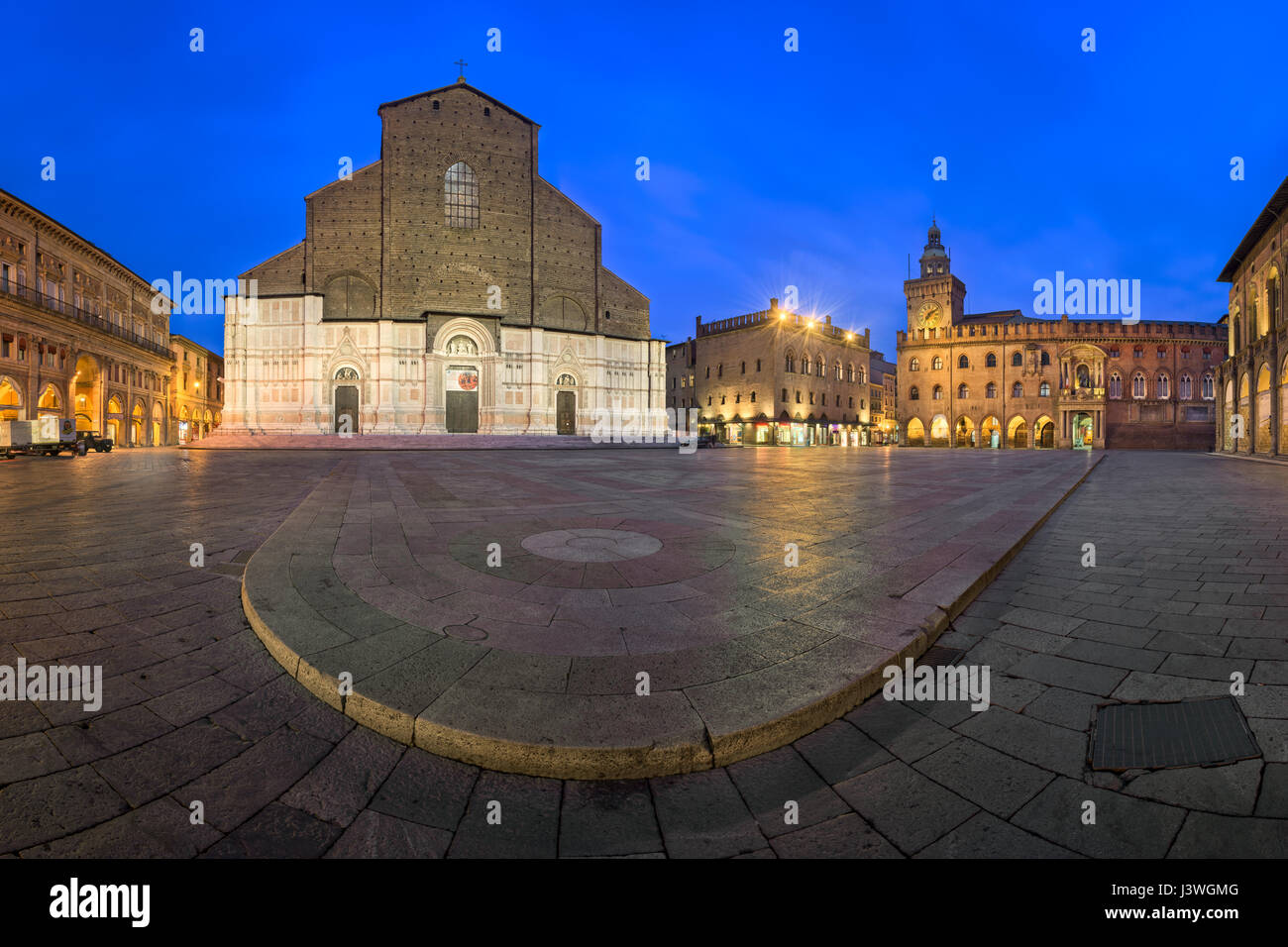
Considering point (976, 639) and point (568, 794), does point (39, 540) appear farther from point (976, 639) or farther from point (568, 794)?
point (976, 639)

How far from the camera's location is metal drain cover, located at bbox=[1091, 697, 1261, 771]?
2205mm

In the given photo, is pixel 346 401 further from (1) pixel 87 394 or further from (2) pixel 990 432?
(2) pixel 990 432

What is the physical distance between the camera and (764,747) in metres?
2.34

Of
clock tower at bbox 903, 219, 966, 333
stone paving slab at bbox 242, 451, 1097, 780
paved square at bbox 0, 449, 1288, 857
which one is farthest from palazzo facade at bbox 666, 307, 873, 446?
paved square at bbox 0, 449, 1288, 857

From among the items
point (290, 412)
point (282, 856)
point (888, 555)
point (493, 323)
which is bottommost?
point (282, 856)

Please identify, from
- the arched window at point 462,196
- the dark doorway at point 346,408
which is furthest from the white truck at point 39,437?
the arched window at point 462,196

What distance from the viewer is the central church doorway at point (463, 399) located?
42125mm

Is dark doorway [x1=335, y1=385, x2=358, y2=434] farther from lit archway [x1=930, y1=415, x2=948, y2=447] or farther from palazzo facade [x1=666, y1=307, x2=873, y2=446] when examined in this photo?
lit archway [x1=930, y1=415, x2=948, y2=447]

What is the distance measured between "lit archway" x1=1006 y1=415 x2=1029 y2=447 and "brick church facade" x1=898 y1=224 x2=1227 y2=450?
10 cm

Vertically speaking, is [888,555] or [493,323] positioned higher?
[493,323]

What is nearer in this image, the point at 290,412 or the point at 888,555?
the point at 888,555

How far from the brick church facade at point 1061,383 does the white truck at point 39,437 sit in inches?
2835

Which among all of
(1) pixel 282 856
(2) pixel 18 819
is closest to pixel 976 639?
(1) pixel 282 856

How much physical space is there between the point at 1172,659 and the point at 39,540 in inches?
386
